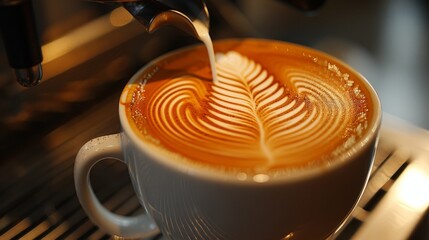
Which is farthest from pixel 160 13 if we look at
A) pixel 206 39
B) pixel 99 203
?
pixel 99 203

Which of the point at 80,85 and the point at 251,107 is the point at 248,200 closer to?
the point at 251,107

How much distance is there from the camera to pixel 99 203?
496mm

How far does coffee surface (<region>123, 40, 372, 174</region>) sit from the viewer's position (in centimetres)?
40

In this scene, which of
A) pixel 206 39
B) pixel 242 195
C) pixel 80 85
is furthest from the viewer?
pixel 80 85

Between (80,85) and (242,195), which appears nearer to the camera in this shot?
(242,195)

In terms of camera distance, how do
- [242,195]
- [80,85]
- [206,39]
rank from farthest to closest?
[80,85] < [206,39] < [242,195]

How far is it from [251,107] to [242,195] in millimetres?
111

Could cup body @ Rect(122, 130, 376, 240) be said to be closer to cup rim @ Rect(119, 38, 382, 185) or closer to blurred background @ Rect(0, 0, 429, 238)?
cup rim @ Rect(119, 38, 382, 185)

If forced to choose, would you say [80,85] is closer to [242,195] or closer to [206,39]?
[206,39]

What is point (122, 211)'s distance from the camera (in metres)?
0.53

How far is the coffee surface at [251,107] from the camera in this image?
0.40 metres

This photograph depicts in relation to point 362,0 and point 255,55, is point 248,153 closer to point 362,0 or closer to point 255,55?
point 255,55

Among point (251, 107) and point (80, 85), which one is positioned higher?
point (251, 107)

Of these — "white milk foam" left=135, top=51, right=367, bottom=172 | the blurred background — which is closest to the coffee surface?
"white milk foam" left=135, top=51, right=367, bottom=172
